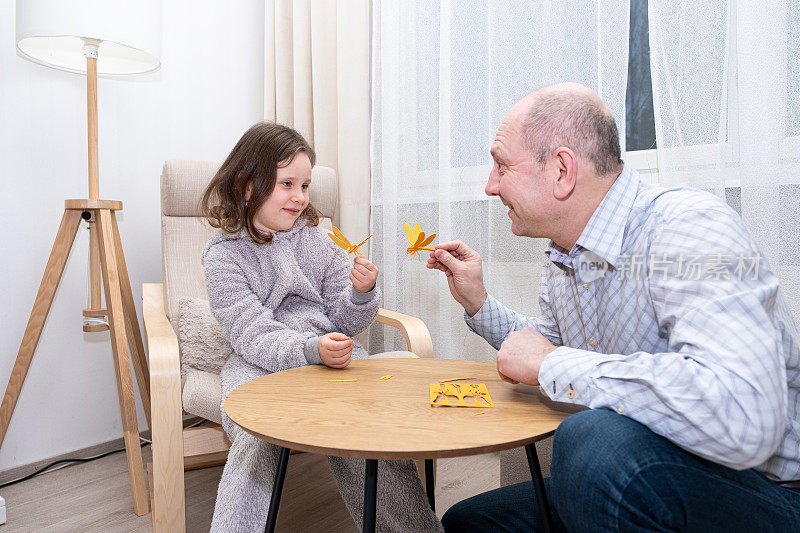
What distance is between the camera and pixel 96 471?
1.94 metres

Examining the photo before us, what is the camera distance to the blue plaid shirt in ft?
2.06

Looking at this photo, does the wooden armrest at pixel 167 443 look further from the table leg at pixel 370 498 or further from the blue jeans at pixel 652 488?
the blue jeans at pixel 652 488

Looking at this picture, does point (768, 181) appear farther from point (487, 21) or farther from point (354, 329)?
point (354, 329)

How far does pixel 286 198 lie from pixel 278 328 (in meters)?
0.38

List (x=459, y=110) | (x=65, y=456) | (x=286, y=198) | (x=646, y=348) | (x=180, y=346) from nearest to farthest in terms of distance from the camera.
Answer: (x=646, y=348) < (x=286, y=198) < (x=180, y=346) < (x=459, y=110) < (x=65, y=456)

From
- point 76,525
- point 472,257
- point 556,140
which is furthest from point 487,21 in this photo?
point 76,525

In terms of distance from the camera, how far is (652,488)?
2.15 feet

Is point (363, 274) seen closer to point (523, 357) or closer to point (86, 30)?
point (523, 357)

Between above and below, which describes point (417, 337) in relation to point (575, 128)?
below

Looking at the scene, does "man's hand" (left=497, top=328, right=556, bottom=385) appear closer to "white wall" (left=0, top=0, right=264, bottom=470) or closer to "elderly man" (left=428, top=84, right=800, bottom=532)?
"elderly man" (left=428, top=84, right=800, bottom=532)

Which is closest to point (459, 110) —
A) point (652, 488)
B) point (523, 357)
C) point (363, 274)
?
point (363, 274)

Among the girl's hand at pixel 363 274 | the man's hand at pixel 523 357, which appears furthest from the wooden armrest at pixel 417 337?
the man's hand at pixel 523 357

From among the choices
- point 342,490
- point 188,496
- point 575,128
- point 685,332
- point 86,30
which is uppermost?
point 86,30

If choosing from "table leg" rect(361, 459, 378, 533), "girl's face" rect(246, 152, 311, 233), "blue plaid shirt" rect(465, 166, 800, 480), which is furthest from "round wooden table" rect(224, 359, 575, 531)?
"girl's face" rect(246, 152, 311, 233)
